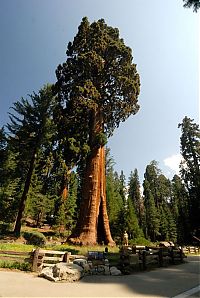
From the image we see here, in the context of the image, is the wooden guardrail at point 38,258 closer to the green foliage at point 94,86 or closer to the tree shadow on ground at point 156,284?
the tree shadow on ground at point 156,284

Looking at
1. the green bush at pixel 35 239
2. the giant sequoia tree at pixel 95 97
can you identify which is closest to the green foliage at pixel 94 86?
the giant sequoia tree at pixel 95 97

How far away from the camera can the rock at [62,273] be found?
9.05m

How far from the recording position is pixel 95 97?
23547mm

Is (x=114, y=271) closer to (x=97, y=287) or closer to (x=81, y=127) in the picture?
(x=97, y=287)

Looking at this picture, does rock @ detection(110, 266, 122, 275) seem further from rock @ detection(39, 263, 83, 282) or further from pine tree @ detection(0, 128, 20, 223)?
pine tree @ detection(0, 128, 20, 223)

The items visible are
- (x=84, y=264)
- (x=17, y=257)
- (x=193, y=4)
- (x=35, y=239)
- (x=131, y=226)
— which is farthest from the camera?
(x=131, y=226)

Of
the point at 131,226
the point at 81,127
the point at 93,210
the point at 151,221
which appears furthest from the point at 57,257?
the point at 151,221

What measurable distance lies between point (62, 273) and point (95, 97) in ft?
55.1

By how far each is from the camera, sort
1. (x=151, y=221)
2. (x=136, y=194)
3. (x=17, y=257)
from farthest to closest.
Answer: (x=136, y=194)
(x=151, y=221)
(x=17, y=257)

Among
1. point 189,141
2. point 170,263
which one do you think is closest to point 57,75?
point 170,263

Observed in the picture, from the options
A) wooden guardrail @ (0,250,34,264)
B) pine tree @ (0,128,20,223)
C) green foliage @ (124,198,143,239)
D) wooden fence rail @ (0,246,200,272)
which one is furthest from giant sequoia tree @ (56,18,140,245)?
green foliage @ (124,198,143,239)

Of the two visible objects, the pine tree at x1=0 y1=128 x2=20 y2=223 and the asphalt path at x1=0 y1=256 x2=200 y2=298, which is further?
the pine tree at x1=0 y1=128 x2=20 y2=223

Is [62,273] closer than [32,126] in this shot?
Yes

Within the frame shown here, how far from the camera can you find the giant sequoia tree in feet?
72.8
